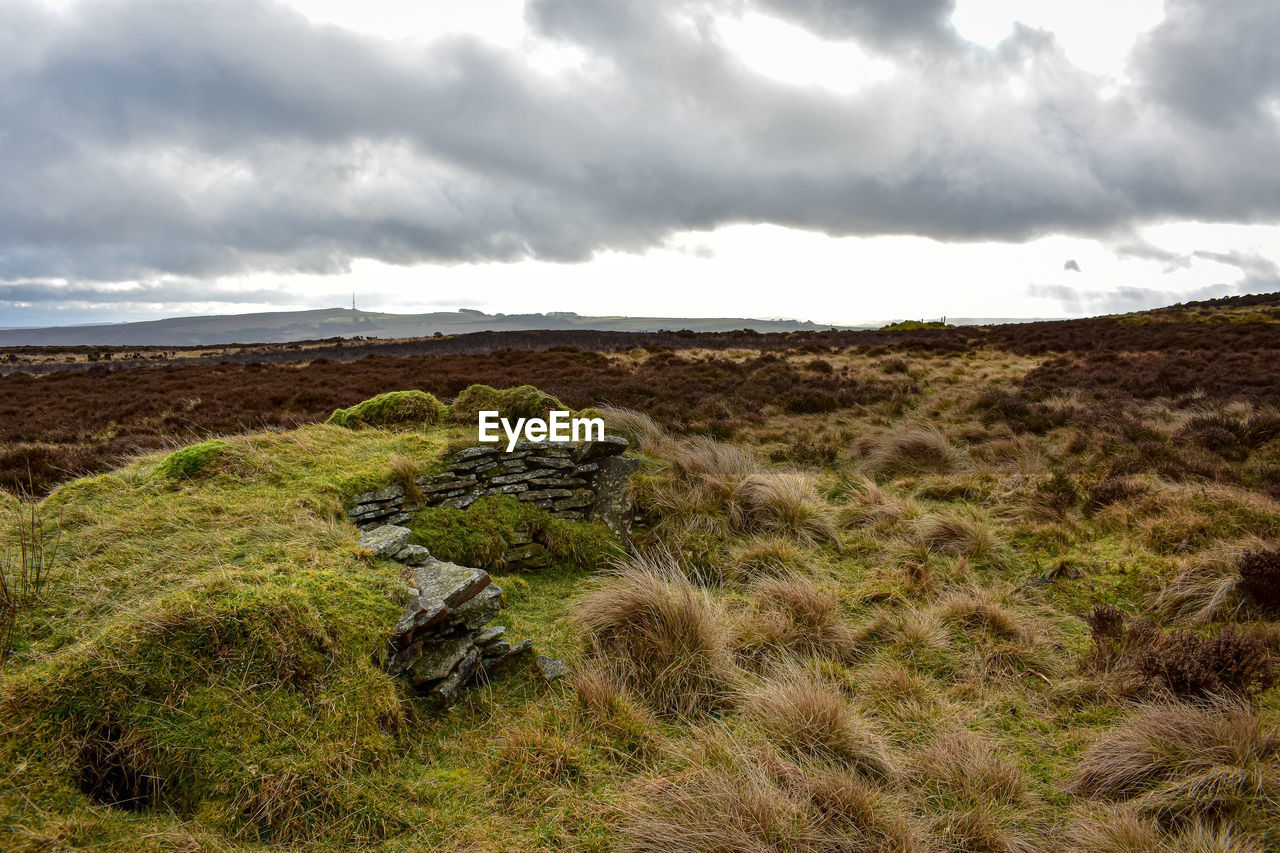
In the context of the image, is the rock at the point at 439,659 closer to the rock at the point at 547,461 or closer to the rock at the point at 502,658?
the rock at the point at 502,658

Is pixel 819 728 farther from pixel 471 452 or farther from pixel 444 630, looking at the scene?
pixel 471 452

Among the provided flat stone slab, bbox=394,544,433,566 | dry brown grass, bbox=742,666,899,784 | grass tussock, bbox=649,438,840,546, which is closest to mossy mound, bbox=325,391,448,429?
grass tussock, bbox=649,438,840,546

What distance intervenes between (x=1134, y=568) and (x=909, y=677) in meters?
3.37

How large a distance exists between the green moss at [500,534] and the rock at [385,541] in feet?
2.13

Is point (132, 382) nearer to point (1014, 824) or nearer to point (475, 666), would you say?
point (475, 666)

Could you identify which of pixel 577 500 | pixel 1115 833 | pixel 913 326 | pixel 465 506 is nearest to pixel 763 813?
pixel 1115 833

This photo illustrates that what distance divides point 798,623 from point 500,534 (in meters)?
3.08

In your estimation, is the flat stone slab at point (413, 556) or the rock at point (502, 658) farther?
the flat stone slab at point (413, 556)

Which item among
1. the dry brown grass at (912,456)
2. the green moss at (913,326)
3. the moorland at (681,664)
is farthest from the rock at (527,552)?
the green moss at (913,326)

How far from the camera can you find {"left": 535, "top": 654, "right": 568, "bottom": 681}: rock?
4250 millimetres

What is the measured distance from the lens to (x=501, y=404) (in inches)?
371

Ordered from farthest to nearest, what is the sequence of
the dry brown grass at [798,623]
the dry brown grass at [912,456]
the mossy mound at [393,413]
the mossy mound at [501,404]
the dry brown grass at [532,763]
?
the dry brown grass at [912,456], the mossy mound at [501,404], the mossy mound at [393,413], the dry brown grass at [798,623], the dry brown grass at [532,763]

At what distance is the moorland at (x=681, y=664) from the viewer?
9.09 ft

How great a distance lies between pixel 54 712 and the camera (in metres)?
2.68
